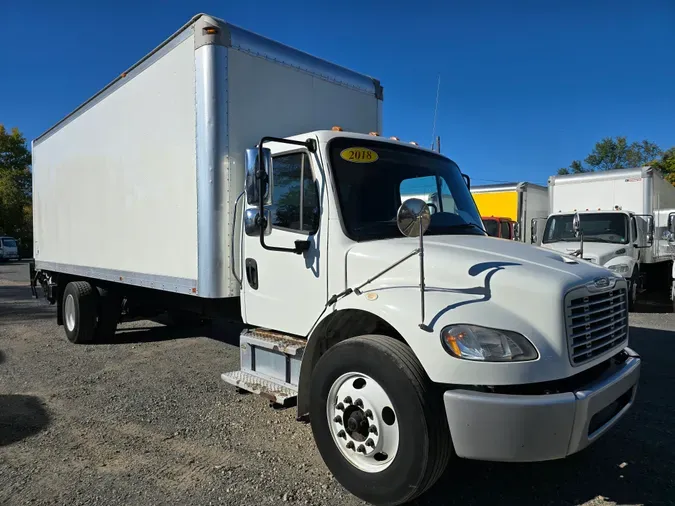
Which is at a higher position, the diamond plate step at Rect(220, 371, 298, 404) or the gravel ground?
the diamond plate step at Rect(220, 371, 298, 404)

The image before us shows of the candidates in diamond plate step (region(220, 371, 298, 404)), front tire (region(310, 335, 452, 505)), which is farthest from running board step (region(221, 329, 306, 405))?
front tire (region(310, 335, 452, 505))

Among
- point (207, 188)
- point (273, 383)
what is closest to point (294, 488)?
point (273, 383)

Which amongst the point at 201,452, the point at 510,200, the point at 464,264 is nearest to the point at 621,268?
the point at 510,200

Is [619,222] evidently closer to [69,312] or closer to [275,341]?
[275,341]

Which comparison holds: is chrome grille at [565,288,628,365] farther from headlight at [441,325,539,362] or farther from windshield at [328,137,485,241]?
windshield at [328,137,485,241]

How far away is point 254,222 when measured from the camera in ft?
12.7

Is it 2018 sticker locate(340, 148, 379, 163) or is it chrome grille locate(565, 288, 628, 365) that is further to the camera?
2018 sticker locate(340, 148, 379, 163)

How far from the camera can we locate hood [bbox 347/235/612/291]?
2.84 meters

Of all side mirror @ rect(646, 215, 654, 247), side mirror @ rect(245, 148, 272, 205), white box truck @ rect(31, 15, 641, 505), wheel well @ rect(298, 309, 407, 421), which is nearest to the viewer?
white box truck @ rect(31, 15, 641, 505)

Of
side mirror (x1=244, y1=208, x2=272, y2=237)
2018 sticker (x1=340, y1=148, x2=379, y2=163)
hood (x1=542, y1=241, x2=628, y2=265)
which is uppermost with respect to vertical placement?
2018 sticker (x1=340, y1=148, x2=379, y2=163)

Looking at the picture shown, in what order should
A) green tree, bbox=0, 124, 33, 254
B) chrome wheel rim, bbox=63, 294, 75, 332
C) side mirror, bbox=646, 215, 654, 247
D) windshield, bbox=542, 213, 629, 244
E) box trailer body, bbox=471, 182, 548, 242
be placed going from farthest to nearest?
green tree, bbox=0, 124, 33, 254
box trailer body, bbox=471, 182, 548, 242
side mirror, bbox=646, 215, 654, 247
windshield, bbox=542, 213, 629, 244
chrome wheel rim, bbox=63, 294, 75, 332

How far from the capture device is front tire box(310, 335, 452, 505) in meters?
2.69

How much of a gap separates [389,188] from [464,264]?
1.15 m

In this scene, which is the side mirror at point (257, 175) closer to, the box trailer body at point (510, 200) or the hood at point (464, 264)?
the hood at point (464, 264)
